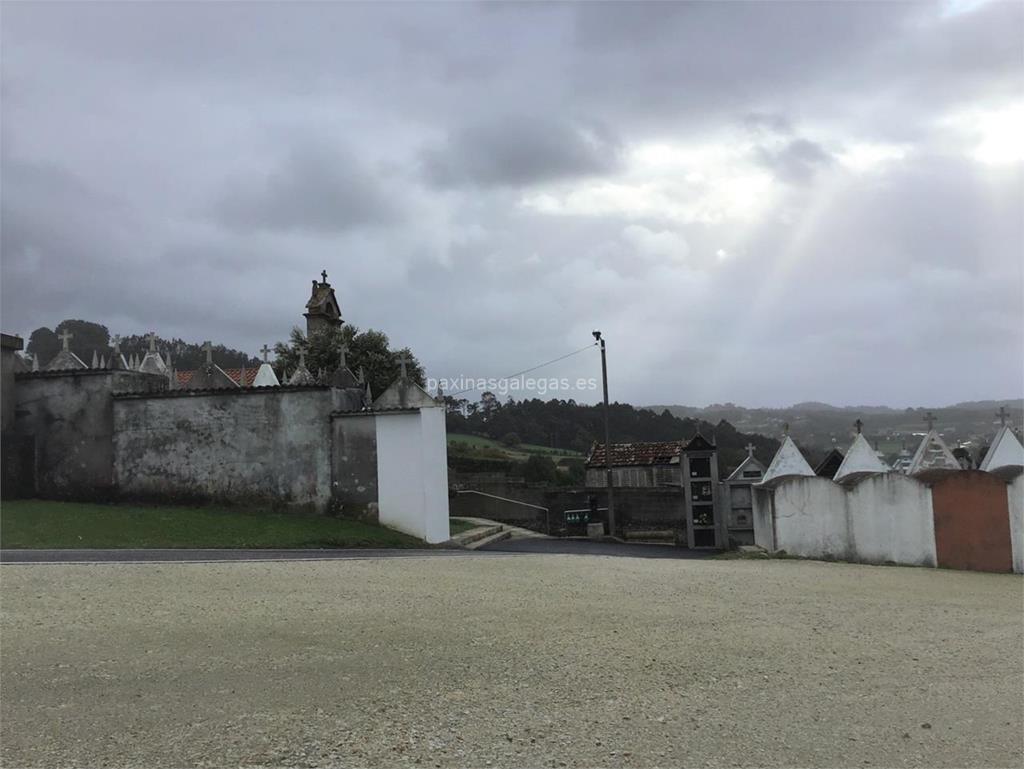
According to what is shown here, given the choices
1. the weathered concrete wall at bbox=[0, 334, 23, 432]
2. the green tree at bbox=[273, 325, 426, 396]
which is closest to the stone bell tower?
the green tree at bbox=[273, 325, 426, 396]

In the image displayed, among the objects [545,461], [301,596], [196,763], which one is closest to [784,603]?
[301,596]

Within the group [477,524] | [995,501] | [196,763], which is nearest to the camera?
[196,763]

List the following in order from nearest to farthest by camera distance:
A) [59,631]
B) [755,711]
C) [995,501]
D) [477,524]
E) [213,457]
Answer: [755,711] < [59,631] < [995,501] < [213,457] < [477,524]

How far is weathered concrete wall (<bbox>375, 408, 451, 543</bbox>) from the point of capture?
58.1 feet

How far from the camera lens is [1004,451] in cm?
1523

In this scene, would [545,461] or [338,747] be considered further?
[545,461]

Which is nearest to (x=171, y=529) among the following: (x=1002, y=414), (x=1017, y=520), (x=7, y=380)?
(x=7, y=380)

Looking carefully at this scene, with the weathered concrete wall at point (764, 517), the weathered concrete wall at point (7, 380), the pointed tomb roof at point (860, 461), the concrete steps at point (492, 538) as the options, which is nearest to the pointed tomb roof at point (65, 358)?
the weathered concrete wall at point (7, 380)

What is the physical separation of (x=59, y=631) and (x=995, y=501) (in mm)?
14849

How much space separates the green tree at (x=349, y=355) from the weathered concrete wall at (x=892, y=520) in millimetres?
21603

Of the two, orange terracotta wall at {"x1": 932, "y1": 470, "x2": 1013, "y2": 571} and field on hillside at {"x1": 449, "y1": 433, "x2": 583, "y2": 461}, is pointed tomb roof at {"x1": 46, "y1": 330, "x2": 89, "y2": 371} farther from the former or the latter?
field on hillside at {"x1": 449, "y1": 433, "x2": 583, "y2": 461}

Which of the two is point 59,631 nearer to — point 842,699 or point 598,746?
point 598,746

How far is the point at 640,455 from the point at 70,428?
21273mm

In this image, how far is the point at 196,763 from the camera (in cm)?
455
